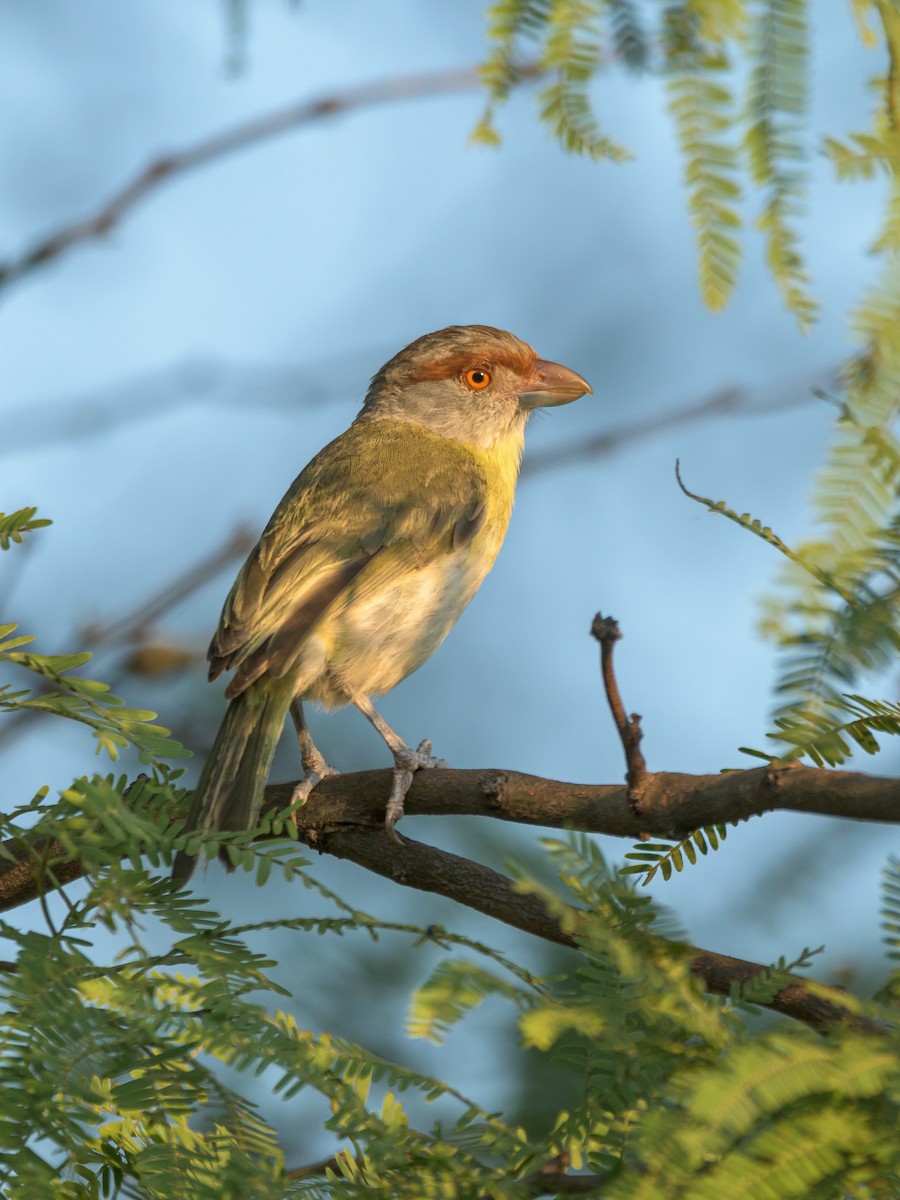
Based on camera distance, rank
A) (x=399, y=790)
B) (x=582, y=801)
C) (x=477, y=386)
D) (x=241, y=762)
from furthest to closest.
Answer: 1. (x=477, y=386)
2. (x=241, y=762)
3. (x=399, y=790)
4. (x=582, y=801)

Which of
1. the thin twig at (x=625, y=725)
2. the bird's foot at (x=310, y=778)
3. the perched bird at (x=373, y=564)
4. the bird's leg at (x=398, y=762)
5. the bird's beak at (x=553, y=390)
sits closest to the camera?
the thin twig at (x=625, y=725)

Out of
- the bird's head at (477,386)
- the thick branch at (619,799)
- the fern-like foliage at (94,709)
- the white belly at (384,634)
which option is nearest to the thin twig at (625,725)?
the thick branch at (619,799)

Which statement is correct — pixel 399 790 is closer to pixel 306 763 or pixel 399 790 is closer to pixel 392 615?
pixel 306 763

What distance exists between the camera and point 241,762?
12.3 ft

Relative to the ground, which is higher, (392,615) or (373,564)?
(373,564)

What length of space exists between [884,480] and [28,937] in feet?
5.12


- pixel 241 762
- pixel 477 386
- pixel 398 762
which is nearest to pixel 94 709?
pixel 241 762

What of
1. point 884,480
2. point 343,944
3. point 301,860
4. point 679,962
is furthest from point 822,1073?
point 343,944

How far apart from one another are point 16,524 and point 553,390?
3.96 meters

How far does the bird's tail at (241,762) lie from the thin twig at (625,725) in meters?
0.89

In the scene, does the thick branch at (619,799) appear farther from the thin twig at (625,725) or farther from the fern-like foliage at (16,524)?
the fern-like foliage at (16,524)

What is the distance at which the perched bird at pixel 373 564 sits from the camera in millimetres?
4035

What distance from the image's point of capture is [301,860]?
2.34 meters

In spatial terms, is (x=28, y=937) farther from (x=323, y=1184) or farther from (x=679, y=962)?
(x=679, y=962)
